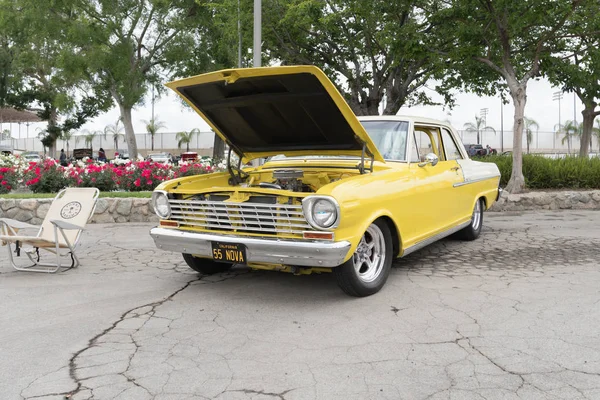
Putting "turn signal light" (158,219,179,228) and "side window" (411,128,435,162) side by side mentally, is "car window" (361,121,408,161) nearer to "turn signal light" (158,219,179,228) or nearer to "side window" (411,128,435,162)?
"side window" (411,128,435,162)

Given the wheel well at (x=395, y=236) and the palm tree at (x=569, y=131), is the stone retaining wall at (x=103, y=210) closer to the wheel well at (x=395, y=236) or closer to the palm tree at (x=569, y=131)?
the wheel well at (x=395, y=236)

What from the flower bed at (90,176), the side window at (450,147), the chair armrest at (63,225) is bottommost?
the chair armrest at (63,225)

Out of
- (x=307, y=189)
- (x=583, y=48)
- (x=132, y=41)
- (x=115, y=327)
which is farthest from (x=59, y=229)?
(x=132, y=41)

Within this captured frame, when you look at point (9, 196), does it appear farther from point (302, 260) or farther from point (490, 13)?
point (490, 13)

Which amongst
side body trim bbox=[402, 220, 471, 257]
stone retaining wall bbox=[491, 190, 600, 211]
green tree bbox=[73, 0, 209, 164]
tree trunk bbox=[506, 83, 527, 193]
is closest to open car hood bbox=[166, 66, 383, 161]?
side body trim bbox=[402, 220, 471, 257]

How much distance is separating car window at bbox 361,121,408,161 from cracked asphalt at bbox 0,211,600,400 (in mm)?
1258

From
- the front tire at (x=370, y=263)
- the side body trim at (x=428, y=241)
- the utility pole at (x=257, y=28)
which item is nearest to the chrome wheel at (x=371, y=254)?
the front tire at (x=370, y=263)

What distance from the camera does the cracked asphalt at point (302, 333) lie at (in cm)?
315

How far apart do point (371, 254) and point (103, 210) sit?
263 inches

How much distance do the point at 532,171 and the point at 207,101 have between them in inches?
414

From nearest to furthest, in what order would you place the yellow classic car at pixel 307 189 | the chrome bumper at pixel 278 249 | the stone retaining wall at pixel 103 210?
the chrome bumper at pixel 278 249 → the yellow classic car at pixel 307 189 → the stone retaining wall at pixel 103 210

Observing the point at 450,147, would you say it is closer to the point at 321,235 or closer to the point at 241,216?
the point at 321,235

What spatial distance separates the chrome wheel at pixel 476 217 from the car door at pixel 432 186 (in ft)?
3.39

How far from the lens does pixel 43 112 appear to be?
39.7 metres
